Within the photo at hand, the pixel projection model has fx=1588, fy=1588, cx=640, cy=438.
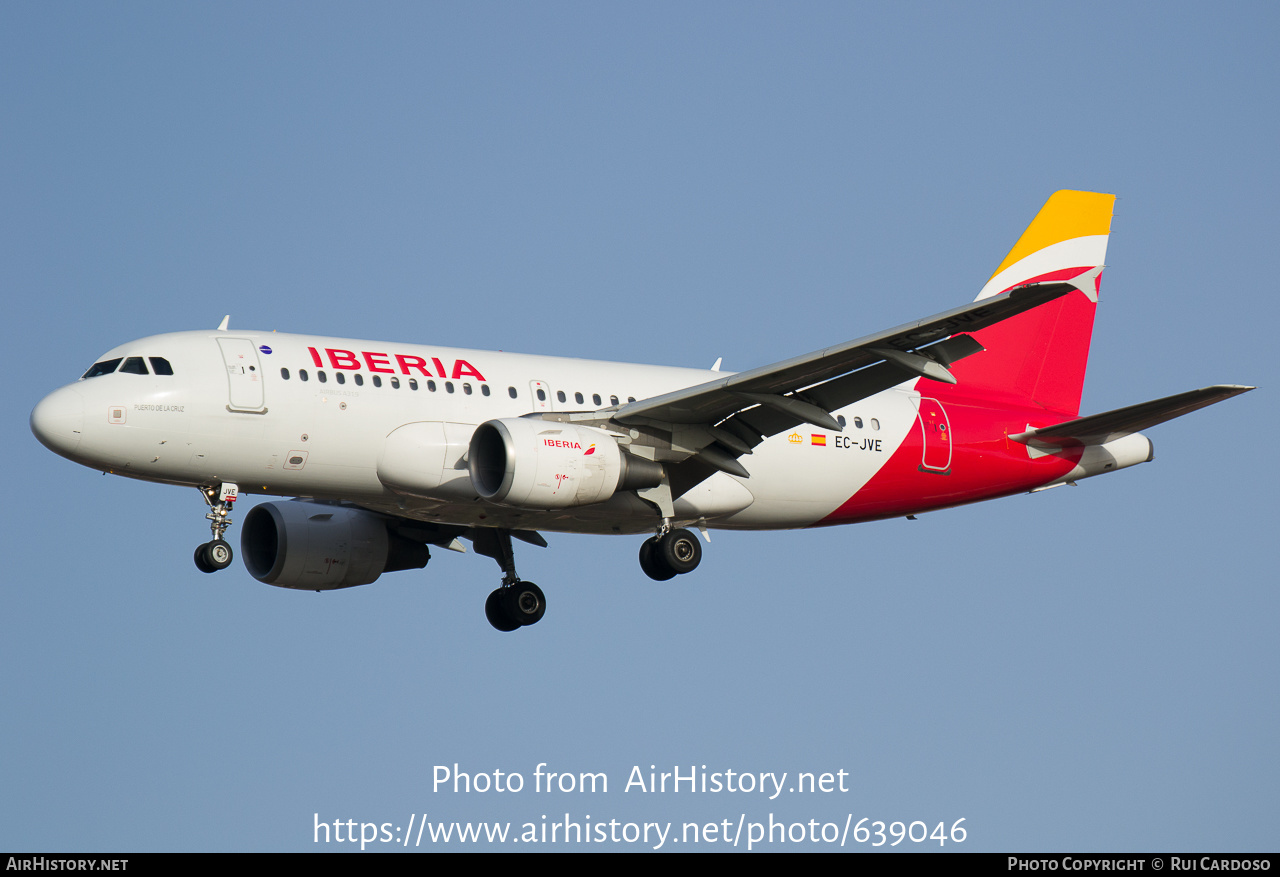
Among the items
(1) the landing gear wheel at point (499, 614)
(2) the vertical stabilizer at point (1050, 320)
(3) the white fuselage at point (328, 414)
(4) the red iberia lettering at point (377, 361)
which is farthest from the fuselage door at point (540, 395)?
(2) the vertical stabilizer at point (1050, 320)

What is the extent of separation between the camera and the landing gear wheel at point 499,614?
3444cm

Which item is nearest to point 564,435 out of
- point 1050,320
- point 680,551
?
point 680,551

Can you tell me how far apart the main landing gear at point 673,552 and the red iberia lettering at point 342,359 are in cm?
684

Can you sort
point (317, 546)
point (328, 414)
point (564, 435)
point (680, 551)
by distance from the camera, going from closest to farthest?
point (328, 414) → point (564, 435) → point (680, 551) → point (317, 546)

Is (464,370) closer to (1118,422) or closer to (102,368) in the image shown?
(102,368)

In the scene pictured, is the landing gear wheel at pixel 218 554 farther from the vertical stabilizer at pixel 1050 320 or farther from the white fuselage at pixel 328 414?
the vertical stabilizer at pixel 1050 320

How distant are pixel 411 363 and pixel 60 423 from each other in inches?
244

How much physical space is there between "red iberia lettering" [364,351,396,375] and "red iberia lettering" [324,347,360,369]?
0.22 meters

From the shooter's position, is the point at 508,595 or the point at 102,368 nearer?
the point at 102,368

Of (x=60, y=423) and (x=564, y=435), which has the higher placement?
(x=564, y=435)

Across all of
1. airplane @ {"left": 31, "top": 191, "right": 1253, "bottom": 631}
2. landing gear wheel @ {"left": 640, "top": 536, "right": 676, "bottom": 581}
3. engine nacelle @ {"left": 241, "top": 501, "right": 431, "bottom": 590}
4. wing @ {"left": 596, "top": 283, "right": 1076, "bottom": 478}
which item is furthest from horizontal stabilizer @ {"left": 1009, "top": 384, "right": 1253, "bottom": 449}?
engine nacelle @ {"left": 241, "top": 501, "right": 431, "bottom": 590}

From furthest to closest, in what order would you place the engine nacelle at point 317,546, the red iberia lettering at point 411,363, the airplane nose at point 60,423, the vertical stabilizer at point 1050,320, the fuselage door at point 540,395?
the vertical stabilizer at point 1050,320
the engine nacelle at point 317,546
the fuselage door at point 540,395
the red iberia lettering at point 411,363
the airplane nose at point 60,423

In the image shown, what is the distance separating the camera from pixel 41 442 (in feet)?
89.2

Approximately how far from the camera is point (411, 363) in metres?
29.3
